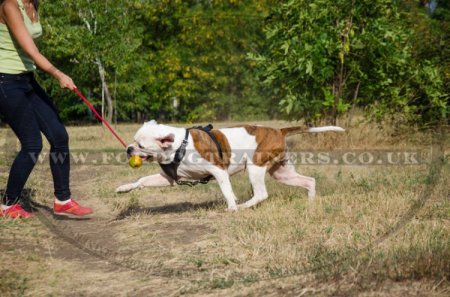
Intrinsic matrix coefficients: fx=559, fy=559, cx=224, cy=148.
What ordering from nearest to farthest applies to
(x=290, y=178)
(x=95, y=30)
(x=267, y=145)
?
(x=267, y=145)
(x=290, y=178)
(x=95, y=30)

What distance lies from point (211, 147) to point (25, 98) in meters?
1.95

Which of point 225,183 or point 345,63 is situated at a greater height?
point 345,63

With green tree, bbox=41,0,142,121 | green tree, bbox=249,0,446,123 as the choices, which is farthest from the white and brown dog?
green tree, bbox=41,0,142,121

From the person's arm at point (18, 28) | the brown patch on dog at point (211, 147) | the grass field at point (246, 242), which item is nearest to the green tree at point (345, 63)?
the grass field at point (246, 242)

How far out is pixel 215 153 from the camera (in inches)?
238

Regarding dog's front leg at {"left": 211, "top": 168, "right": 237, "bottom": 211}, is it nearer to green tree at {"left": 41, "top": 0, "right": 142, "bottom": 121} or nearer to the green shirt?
the green shirt

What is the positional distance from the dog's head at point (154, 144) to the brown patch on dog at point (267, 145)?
40.7 inches

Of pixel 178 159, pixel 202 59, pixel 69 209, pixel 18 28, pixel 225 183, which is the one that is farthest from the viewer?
pixel 202 59

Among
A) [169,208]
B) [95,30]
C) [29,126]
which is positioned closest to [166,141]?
[29,126]

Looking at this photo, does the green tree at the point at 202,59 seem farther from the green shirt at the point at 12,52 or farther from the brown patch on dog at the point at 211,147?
the green shirt at the point at 12,52

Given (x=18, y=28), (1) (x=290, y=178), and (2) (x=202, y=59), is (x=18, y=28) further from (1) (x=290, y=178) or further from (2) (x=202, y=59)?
(2) (x=202, y=59)

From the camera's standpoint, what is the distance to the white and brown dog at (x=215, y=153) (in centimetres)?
581

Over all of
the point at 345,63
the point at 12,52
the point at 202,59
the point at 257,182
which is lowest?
the point at 257,182

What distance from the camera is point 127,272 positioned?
14.1ft
